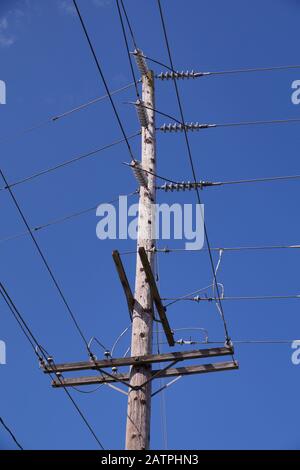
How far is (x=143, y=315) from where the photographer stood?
35.8 feet

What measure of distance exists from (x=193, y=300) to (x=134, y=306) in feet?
4.40

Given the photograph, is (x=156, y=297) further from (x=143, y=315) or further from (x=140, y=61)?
(x=140, y=61)

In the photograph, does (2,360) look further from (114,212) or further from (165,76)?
(165,76)

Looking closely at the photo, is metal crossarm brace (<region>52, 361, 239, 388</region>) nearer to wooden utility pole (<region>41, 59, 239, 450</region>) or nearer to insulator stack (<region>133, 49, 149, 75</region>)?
wooden utility pole (<region>41, 59, 239, 450</region>)

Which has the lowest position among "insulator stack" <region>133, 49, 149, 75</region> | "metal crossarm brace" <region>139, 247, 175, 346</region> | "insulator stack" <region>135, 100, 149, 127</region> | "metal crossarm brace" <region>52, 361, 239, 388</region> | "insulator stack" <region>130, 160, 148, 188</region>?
"metal crossarm brace" <region>52, 361, 239, 388</region>

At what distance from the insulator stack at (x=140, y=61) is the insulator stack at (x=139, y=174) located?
92.9 inches

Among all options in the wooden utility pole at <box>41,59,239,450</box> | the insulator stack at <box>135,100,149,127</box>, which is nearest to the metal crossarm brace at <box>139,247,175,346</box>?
the wooden utility pole at <box>41,59,239,450</box>

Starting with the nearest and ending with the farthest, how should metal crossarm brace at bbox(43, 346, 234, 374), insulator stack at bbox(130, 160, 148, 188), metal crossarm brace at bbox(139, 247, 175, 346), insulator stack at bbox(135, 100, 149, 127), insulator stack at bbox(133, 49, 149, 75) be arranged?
metal crossarm brace at bbox(43, 346, 234, 374) → metal crossarm brace at bbox(139, 247, 175, 346) → insulator stack at bbox(130, 160, 148, 188) → insulator stack at bbox(135, 100, 149, 127) → insulator stack at bbox(133, 49, 149, 75)

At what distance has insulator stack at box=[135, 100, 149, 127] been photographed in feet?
41.5

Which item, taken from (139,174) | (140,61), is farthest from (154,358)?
(140,61)

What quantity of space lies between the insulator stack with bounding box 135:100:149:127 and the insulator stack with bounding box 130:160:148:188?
1.00m

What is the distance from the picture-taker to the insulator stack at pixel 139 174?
1201cm

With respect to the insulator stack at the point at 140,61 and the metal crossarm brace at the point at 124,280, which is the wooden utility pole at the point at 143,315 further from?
the insulator stack at the point at 140,61
